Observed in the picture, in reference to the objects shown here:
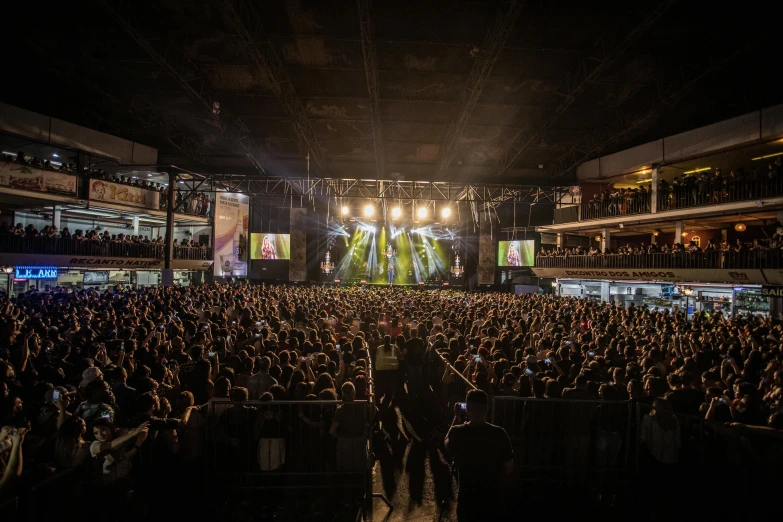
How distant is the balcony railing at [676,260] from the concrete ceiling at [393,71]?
17.7 feet

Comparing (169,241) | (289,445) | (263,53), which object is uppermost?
(263,53)

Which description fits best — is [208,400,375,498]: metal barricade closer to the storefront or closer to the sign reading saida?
the sign reading saida

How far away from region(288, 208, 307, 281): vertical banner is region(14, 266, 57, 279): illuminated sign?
14.7 meters

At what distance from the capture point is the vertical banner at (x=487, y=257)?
109ft

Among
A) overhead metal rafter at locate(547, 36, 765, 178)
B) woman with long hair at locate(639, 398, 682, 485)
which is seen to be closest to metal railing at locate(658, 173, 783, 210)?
overhead metal rafter at locate(547, 36, 765, 178)

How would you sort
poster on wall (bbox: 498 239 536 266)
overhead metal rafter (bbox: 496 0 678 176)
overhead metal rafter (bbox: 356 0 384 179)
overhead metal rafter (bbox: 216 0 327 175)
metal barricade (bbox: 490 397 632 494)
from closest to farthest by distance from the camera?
metal barricade (bbox: 490 397 632 494) < overhead metal rafter (bbox: 356 0 384 179) < overhead metal rafter (bbox: 216 0 327 175) < overhead metal rafter (bbox: 496 0 678 176) < poster on wall (bbox: 498 239 536 266)

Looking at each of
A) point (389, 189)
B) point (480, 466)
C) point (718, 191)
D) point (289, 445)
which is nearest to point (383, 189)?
point (389, 189)

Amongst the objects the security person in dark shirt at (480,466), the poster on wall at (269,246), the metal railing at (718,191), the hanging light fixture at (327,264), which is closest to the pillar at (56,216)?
the poster on wall at (269,246)

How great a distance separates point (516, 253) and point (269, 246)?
18.1 meters

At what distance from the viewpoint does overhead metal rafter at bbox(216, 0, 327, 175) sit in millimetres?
10258

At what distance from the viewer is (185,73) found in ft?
44.8

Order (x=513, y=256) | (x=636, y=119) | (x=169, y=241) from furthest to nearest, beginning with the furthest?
(x=513, y=256) → (x=169, y=241) → (x=636, y=119)

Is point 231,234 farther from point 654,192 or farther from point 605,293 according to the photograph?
point 654,192

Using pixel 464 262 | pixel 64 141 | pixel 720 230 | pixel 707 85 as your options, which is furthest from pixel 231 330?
pixel 464 262
